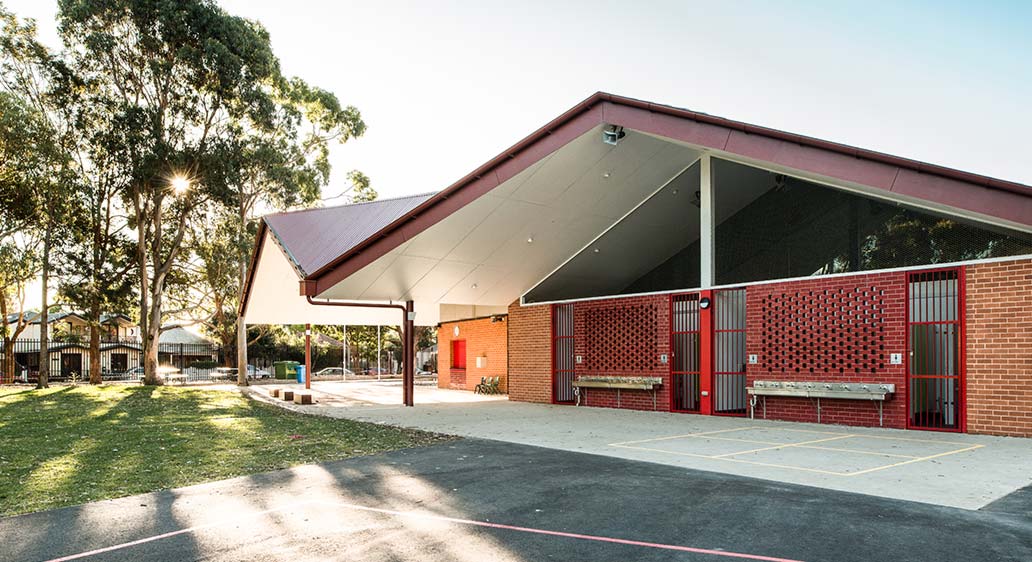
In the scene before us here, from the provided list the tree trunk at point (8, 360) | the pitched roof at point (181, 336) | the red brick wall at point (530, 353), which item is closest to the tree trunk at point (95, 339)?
the tree trunk at point (8, 360)

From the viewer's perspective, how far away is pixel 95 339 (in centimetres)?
2703

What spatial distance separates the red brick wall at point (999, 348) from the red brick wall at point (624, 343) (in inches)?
231

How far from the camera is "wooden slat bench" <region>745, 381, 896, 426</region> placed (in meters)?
11.6

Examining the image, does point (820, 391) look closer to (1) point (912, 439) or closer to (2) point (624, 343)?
(1) point (912, 439)

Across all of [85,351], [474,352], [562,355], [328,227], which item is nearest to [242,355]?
[474,352]

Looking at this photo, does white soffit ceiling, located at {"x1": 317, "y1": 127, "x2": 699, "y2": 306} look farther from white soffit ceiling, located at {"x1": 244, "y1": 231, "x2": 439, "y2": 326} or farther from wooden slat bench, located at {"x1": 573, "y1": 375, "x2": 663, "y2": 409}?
wooden slat bench, located at {"x1": 573, "y1": 375, "x2": 663, "y2": 409}

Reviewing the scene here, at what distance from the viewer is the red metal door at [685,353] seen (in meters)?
15.3

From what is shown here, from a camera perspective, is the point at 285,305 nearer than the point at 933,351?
No

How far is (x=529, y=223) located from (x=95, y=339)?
2079 cm

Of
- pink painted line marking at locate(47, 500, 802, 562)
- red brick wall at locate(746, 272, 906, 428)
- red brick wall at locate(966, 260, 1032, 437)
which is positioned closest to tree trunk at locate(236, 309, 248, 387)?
red brick wall at locate(746, 272, 906, 428)

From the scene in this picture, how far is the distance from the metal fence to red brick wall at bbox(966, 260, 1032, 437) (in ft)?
106

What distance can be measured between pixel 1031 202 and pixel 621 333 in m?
8.71

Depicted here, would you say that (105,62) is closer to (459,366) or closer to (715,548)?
(459,366)

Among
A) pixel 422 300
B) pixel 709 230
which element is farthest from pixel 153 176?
pixel 709 230
